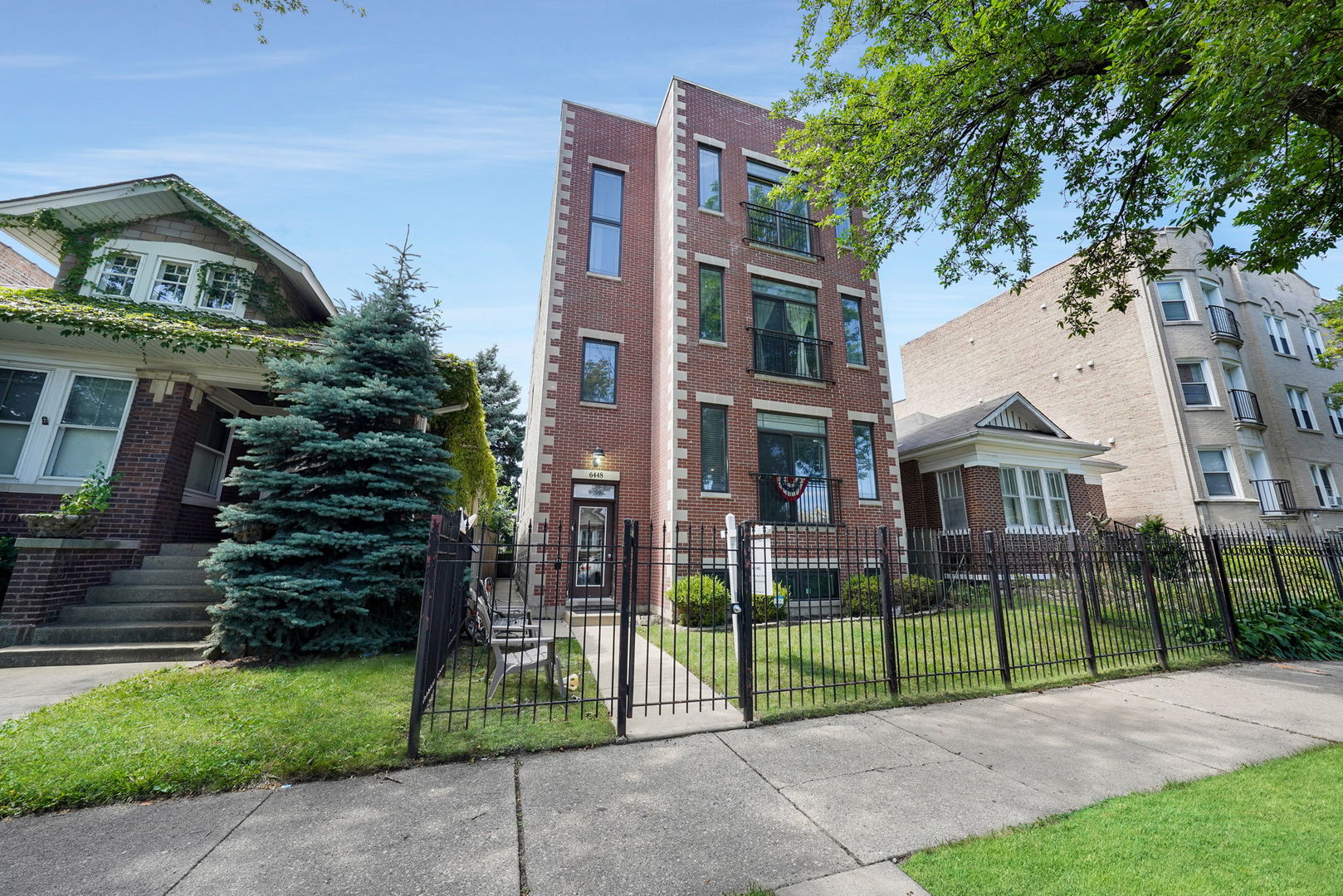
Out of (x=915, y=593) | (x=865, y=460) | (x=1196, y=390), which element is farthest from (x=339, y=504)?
(x=1196, y=390)

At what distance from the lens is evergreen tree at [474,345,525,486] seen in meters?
31.9

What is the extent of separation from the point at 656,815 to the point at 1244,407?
27.4m

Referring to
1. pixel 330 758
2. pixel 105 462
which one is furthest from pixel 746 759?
pixel 105 462

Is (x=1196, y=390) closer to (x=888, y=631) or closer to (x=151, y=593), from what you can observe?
(x=888, y=631)

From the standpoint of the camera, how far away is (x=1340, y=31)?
17.3 feet

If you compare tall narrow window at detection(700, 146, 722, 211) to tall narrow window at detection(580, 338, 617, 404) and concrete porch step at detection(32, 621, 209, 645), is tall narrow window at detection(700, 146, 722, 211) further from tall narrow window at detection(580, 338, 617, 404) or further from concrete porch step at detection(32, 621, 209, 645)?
concrete porch step at detection(32, 621, 209, 645)

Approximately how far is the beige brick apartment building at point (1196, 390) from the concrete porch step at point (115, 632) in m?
26.3

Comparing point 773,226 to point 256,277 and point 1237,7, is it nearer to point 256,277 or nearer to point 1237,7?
point 1237,7

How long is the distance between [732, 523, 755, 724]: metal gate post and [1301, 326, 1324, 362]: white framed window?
33.3 meters

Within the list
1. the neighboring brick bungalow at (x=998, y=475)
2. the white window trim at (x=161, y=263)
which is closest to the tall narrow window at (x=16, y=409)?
the white window trim at (x=161, y=263)

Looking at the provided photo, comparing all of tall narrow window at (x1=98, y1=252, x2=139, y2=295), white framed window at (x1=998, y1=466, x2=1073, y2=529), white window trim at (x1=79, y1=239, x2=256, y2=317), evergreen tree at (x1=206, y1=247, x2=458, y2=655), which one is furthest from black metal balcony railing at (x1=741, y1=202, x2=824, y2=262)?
tall narrow window at (x1=98, y1=252, x2=139, y2=295)

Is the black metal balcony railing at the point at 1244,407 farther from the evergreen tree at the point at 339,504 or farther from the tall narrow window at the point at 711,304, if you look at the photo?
the evergreen tree at the point at 339,504

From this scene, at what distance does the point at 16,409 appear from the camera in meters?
8.31

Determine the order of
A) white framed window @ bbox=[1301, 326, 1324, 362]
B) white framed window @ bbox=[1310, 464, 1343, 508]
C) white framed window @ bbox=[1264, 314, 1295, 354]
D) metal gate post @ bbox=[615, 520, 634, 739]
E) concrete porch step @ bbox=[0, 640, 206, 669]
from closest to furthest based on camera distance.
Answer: metal gate post @ bbox=[615, 520, 634, 739] < concrete porch step @ bbox=[0, 640, 206, 669] < white framed window @ bbox=[1310, 464, 1343, 508] < white framed window @ bbox=[1264, 314, 1295, 354] < white framed window @ bbox=[1301, 326, 1324, 362]
